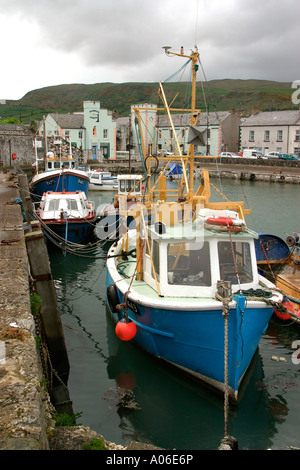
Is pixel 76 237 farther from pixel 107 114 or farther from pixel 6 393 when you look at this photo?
pixel 107 114

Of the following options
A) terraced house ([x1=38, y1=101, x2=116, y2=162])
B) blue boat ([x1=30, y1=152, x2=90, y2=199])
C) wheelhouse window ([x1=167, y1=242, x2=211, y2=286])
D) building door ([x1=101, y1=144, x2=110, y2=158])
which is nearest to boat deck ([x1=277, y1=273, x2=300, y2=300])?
wheelhouse window ([x1=167, y1=242, x2=211, y2=286])

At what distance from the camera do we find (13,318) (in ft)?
19.3

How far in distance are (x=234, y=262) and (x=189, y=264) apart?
896 millimetres

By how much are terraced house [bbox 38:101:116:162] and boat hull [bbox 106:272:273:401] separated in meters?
53.8

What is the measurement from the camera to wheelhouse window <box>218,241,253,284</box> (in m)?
8.41

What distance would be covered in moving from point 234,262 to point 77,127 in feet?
188

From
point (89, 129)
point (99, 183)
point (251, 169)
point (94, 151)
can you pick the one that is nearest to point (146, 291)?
point (99, 183)

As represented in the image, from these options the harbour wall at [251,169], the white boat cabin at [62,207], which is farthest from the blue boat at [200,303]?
the harbour wall at [251,169]

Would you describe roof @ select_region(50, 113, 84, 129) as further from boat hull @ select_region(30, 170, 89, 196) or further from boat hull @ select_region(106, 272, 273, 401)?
boat hull @ select_region(106, 272, 273, 401)

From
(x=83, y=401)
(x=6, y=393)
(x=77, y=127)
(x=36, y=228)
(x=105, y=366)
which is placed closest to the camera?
(x=6, y=393)

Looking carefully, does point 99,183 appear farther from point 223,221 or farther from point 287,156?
point 223,221

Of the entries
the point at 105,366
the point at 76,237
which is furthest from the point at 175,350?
the point at 76,237

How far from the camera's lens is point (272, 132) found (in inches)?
2370

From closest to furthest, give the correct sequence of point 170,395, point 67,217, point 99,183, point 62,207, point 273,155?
point 170,395 → point 67,217 → point 62,207 → point 99,183 → point 273,155
